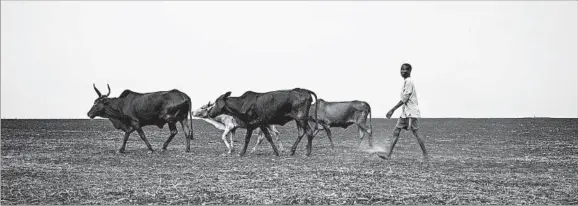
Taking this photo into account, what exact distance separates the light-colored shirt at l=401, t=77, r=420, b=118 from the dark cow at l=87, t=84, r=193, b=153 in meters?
6.19

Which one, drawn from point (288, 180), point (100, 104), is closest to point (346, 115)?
point (100, 104)

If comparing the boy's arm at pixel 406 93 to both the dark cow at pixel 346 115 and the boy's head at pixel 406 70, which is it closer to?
the boy's head at pixel 406 70

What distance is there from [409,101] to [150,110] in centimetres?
709

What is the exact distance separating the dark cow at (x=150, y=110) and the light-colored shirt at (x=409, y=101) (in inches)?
244

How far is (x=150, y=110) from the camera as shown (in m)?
16.4

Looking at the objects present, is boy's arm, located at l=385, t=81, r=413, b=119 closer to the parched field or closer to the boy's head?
the boy's head

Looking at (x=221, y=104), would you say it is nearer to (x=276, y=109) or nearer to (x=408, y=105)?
(x=276, y=109)

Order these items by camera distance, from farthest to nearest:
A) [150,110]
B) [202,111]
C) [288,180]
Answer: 1. [202,111]
2. [150,110]
3. [288,180]

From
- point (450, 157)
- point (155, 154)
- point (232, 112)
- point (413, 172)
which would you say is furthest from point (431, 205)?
point (155, 154)

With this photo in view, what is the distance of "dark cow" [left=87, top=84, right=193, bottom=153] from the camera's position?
53.3ft

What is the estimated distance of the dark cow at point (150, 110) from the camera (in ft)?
53.3

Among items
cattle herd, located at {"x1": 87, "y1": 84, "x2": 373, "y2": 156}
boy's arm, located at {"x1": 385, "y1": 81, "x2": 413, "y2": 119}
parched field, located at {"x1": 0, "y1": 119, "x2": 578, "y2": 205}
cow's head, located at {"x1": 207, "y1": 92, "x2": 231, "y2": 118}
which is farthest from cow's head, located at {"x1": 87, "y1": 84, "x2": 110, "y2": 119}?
boy's arm, located at {"x1": 385, "y1": 81, "x2": 413, "y2": 119}

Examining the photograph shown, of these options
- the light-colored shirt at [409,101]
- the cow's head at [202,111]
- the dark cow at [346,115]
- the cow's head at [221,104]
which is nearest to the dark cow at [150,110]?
the cow's head at [221,104]

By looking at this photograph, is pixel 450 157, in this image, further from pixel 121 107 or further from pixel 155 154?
pixel 121 107
